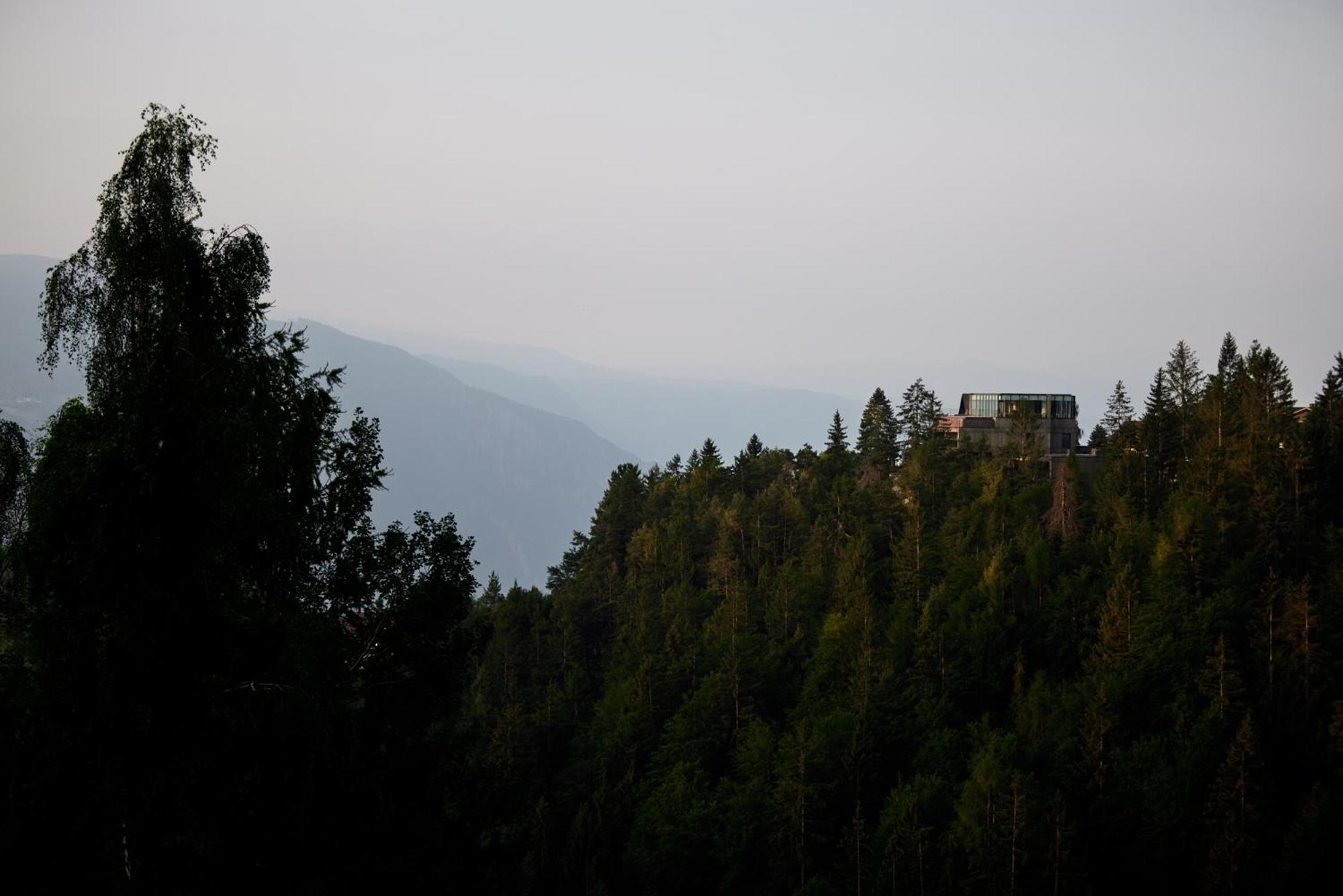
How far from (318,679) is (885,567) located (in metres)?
75.4

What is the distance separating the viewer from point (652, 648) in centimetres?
8781

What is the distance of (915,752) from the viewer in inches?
2761

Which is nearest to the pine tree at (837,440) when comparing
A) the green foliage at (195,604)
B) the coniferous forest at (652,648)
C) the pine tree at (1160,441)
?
the coniferous forest at (652,648)

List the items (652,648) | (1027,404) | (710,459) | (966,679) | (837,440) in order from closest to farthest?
(966,679) < (652,648) < (1027,404) < (710,459) < (837,440)

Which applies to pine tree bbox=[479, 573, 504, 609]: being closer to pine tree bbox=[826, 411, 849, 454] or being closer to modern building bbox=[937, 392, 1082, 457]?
pine tree bbox=[826, 411, 849, 454]

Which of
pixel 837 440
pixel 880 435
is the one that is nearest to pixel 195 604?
pixel 880 435

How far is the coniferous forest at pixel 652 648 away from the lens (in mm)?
18172

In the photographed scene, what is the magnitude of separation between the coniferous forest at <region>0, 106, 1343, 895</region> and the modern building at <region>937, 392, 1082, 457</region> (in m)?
3.59

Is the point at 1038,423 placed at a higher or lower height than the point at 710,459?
higher

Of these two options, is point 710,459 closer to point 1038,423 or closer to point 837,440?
point 837,440

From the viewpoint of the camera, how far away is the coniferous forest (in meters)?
18.2

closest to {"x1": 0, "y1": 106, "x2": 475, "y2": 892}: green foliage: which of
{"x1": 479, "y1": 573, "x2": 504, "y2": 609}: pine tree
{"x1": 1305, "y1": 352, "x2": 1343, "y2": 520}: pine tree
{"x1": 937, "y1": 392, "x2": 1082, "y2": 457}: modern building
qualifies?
{"x1": 1305, "y1": 352, "x2": 1343, "y2": 520}: pine tree

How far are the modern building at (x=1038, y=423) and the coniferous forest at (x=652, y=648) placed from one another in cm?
359

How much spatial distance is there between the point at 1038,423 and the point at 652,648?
44658 mm
